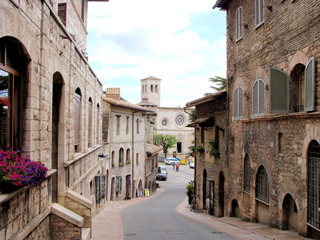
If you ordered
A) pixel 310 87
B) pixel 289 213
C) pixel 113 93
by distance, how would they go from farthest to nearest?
1. pixel 113 93
2. pixel 289 213
3. pixel 310 87

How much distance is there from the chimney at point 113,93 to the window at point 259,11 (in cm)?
1947

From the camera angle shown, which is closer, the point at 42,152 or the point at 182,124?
the point at 42,152

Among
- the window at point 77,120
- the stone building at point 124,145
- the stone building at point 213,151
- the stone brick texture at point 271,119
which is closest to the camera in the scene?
the stone brick texture at point 271,119

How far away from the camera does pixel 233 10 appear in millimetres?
17906

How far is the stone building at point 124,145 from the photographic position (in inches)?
1101

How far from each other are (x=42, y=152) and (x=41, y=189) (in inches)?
31.8

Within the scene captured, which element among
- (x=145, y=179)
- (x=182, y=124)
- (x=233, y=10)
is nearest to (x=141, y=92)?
(x=182, y=124)

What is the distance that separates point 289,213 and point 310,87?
448 cm

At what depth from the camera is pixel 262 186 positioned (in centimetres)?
1434

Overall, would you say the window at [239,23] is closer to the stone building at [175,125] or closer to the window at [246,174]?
the window at [246,174]

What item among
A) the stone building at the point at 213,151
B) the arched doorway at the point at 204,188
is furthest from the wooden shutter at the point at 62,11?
the arched doorway at the point at 204,188

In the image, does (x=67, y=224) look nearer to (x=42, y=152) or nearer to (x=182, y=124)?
(x=42, y=152)

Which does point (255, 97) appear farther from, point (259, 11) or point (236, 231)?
point (236, 231)

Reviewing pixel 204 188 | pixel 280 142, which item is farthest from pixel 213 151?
pixel 280 142
